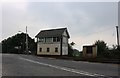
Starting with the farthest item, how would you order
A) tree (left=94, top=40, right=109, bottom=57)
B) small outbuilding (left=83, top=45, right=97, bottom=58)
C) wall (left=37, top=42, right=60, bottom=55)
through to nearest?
wall (left=37, top=42, right=60, bottom=55) → tree (left=94, top=40, right=109, bottom=57) → small outbuilding (left=83, top=45, right=97, bottom=58)

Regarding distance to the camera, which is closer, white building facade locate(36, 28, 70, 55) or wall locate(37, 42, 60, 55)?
white building facade locate(36, 28, 70, 55)

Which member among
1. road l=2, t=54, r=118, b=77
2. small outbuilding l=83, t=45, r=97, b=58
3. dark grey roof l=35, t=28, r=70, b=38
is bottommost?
road l=2, t=54, r=118, b=77

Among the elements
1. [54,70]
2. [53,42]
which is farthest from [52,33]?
[54,70]

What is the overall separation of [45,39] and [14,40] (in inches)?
1984

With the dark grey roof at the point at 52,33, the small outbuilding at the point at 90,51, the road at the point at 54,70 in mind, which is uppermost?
the dark grey roof at the point at 52,33

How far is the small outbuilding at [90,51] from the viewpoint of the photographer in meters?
43.6

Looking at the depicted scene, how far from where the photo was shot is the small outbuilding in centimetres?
4359

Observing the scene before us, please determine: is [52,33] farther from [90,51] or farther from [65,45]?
[90,51]

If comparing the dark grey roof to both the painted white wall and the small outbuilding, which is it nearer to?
the painted white wall

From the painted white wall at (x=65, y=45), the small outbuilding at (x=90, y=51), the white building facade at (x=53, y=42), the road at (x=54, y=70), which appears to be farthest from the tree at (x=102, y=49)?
the road at (x=54, y=70)

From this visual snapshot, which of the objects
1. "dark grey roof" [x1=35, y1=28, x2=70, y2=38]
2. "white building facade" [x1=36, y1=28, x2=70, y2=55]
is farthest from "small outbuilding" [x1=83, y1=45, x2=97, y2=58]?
"dark grey roof" [x1=35, y1=28, x2=70, y2=38]

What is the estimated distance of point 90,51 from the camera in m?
44.5

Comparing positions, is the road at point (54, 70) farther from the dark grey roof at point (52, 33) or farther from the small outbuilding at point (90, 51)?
the dark grey roof at point (52, 33)

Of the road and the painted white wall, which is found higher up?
the painted white wall
